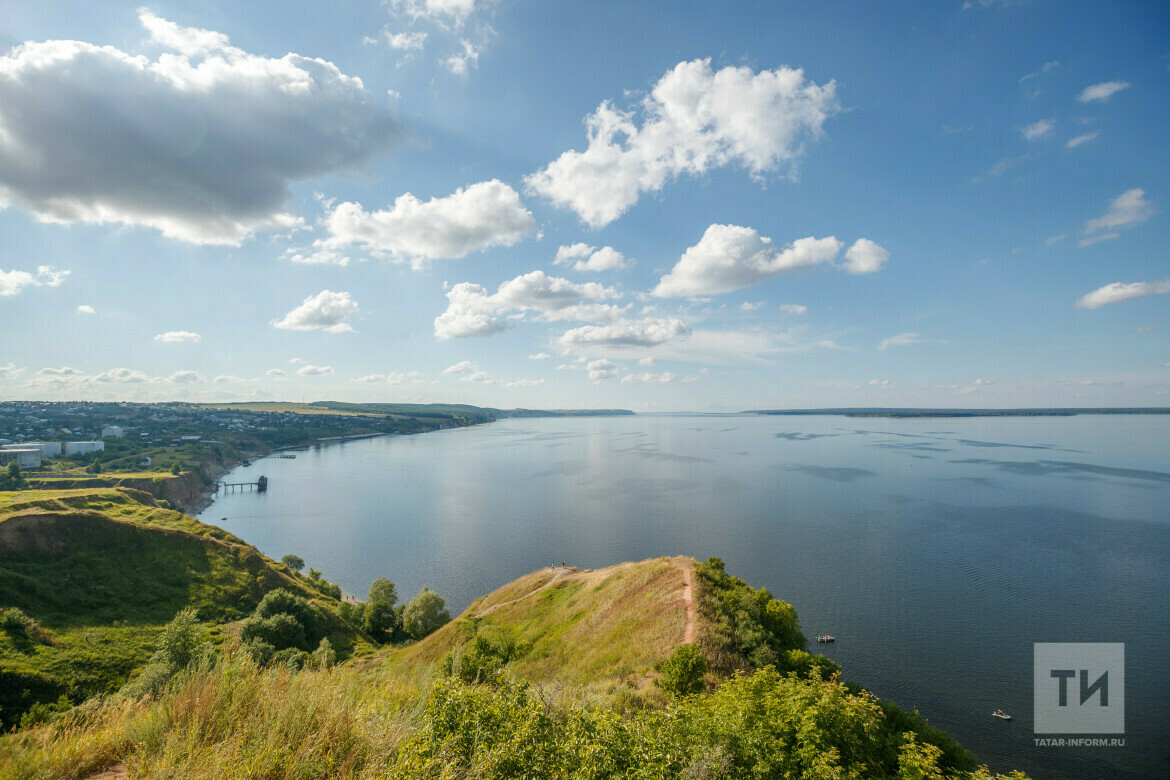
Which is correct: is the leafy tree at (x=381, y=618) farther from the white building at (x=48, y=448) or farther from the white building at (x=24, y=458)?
the white building at (x=48, y=448)

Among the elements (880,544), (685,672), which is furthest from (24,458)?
(880,544)

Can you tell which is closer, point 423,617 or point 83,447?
point 423,617

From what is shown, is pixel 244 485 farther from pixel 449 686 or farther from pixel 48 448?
pixel 449 686

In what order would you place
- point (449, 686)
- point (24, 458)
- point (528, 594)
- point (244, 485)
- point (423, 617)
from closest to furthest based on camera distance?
point (449, 686)
point (528, 594)
point (423, 617)
point (24, 458)
point (244, 485)

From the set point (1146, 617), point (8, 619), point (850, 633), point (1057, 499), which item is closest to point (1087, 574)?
point (1146, 617)

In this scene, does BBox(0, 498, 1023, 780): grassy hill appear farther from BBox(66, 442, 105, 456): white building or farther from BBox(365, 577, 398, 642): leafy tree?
BBox(66, 442, 105, 456): white building

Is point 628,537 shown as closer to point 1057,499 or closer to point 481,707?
point 481,707

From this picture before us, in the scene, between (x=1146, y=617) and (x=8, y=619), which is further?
(x=1146, y=617)
